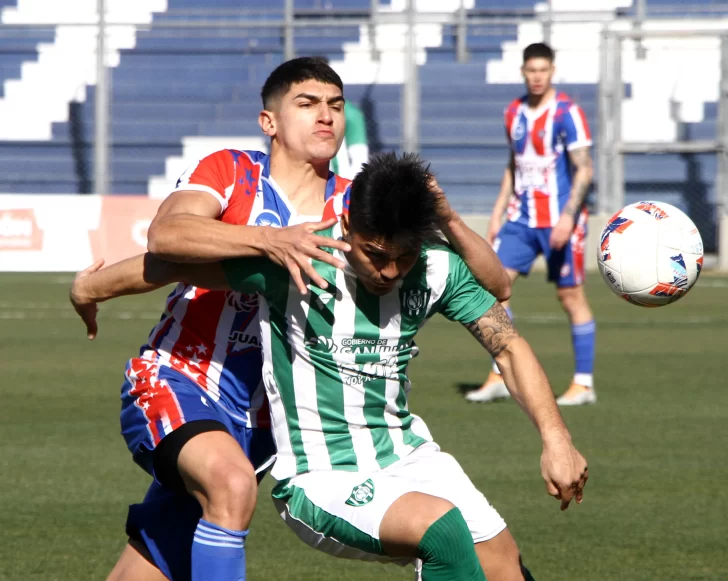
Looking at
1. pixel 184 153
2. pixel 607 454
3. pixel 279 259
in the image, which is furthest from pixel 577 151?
pixel 184 153

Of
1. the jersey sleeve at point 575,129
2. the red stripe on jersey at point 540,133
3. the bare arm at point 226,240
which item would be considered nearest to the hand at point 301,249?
the bare arm at point 226,240

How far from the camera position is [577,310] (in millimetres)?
8398

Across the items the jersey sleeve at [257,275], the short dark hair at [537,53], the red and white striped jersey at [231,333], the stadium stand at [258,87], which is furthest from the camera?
the stadium stand at [258,87]

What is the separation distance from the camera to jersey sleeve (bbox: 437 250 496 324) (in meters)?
3.44

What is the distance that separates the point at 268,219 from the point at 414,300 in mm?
546

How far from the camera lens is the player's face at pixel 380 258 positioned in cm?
310

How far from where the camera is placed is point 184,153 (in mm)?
22219

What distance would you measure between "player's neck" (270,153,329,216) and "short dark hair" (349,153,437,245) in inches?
25.8

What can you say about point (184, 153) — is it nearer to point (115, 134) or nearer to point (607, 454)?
point (115, 134)

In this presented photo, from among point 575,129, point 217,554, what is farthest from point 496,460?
point 217,554


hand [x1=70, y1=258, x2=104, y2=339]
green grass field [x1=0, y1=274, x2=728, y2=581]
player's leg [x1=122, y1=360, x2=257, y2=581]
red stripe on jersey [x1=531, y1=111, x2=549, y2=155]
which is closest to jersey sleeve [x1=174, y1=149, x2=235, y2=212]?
hand [x1=70, y1=258, x2=104, y2=339]

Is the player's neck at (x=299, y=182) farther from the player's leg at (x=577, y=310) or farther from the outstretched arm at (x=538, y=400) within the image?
the player's leg at (x=577, y=310)

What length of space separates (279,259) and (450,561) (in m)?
0.85

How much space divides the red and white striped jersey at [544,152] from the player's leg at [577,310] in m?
0.23
